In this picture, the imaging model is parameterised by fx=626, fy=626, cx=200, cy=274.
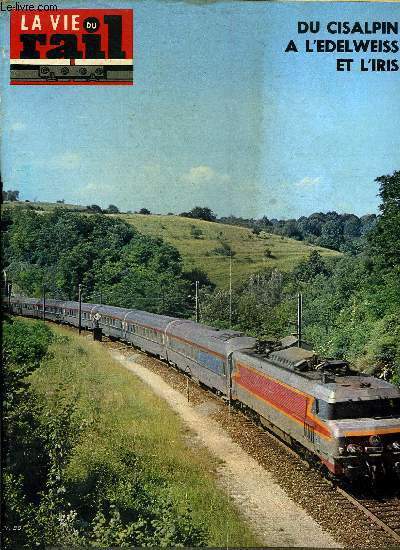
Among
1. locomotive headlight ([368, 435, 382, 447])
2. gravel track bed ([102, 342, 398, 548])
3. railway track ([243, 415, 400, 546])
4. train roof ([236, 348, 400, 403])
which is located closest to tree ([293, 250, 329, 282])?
gravel track bed ([102, 342, 398, 548])

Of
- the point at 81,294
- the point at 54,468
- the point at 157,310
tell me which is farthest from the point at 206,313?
the point at 54,468

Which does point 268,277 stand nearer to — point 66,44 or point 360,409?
point 360,409

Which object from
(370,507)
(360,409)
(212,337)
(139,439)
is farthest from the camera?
(212,337)

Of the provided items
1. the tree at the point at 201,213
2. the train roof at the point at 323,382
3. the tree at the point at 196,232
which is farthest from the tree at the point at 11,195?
the tree at the point at 196,232

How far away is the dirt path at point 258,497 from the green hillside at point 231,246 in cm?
847

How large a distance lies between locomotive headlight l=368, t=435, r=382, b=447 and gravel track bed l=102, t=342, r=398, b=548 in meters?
1.53

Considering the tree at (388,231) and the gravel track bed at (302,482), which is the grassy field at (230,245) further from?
the gravel track bed at (302,482)

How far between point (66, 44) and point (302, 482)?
38.7ft

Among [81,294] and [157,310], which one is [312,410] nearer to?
[81,294]

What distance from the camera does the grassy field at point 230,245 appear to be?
2697cm

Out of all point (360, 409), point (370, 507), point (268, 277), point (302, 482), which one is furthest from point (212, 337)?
point (370, 507)

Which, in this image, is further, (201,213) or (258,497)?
(201,213)

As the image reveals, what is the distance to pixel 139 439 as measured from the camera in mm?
17562

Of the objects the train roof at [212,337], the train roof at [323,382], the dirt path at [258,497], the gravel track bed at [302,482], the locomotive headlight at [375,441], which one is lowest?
→ the dirt path at [258,497]
